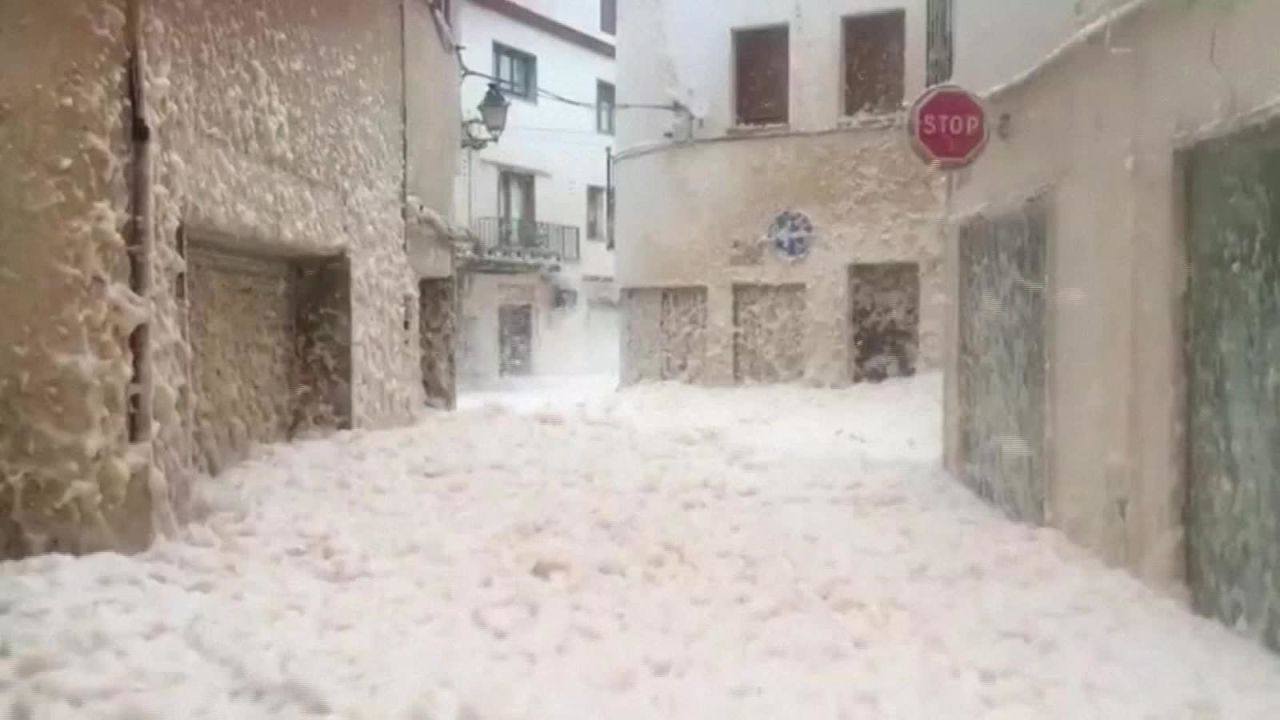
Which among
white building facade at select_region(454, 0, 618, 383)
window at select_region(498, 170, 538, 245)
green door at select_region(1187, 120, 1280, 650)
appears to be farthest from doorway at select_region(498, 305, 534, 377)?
green door at select_region(1187, 120, 1280, 650)

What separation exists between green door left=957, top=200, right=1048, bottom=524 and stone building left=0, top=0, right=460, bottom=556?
438cm

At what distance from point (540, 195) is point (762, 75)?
42.3 ft

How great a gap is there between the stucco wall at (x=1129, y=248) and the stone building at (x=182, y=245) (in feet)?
13.7

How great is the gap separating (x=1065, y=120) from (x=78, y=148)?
15.1 ft

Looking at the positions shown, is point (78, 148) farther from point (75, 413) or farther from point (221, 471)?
point (221, 471)

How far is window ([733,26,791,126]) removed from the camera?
16.9 meters

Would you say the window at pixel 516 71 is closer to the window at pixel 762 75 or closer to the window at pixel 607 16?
the window at pixel 607 16

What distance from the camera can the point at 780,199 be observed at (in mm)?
16703

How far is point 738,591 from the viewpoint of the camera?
5.26 m

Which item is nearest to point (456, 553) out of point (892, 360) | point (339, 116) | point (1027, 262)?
point (1027, 262)

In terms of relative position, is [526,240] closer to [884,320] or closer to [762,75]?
[762,75]

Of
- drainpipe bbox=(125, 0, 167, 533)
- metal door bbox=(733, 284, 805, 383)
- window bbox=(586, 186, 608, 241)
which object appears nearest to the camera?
drainpipe bbox=(125, 0, 167, 533)

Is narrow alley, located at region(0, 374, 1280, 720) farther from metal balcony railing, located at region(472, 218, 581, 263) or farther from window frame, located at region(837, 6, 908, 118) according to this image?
metal balcony railing, located at region(472, 218, 581, 263)

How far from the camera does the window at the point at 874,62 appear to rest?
16047 millimetres
